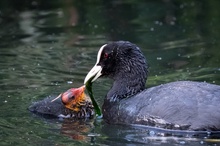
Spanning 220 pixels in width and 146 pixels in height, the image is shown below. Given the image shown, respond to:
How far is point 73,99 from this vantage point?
945cm

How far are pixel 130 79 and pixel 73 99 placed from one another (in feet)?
2.84

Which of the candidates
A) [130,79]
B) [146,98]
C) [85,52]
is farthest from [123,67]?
[85,52]

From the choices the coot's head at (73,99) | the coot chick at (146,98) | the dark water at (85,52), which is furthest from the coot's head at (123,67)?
the dark water at (85,52)

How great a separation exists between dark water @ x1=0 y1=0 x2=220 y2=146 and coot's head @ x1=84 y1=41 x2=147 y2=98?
0.62m

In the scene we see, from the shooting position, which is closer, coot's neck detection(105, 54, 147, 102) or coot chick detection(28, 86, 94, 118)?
coot's neck detection(105, 54, 147, 102)

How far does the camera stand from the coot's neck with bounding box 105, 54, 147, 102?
9180 mm

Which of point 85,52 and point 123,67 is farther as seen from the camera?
point 85,52

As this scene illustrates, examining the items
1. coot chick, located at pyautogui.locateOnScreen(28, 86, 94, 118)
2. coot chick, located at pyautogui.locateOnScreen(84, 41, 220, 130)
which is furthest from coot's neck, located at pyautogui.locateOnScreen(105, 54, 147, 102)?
coot chick, located at pyautogui.locateOnScreen(28, 86, 94, 118)

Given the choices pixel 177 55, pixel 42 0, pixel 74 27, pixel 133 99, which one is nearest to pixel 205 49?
pixel 177 55

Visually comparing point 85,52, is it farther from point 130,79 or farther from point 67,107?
point 130,79

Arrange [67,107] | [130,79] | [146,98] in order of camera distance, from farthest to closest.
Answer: [67,107], [130,79], [146,98]

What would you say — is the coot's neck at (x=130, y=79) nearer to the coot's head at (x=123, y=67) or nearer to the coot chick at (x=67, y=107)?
the coot's head at (x=123, y=67)

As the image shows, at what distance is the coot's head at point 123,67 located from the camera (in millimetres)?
9188

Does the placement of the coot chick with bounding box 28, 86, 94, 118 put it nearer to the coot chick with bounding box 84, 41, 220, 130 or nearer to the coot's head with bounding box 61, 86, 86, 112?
the coot's head with bounding box 61, 86, 86, 112
